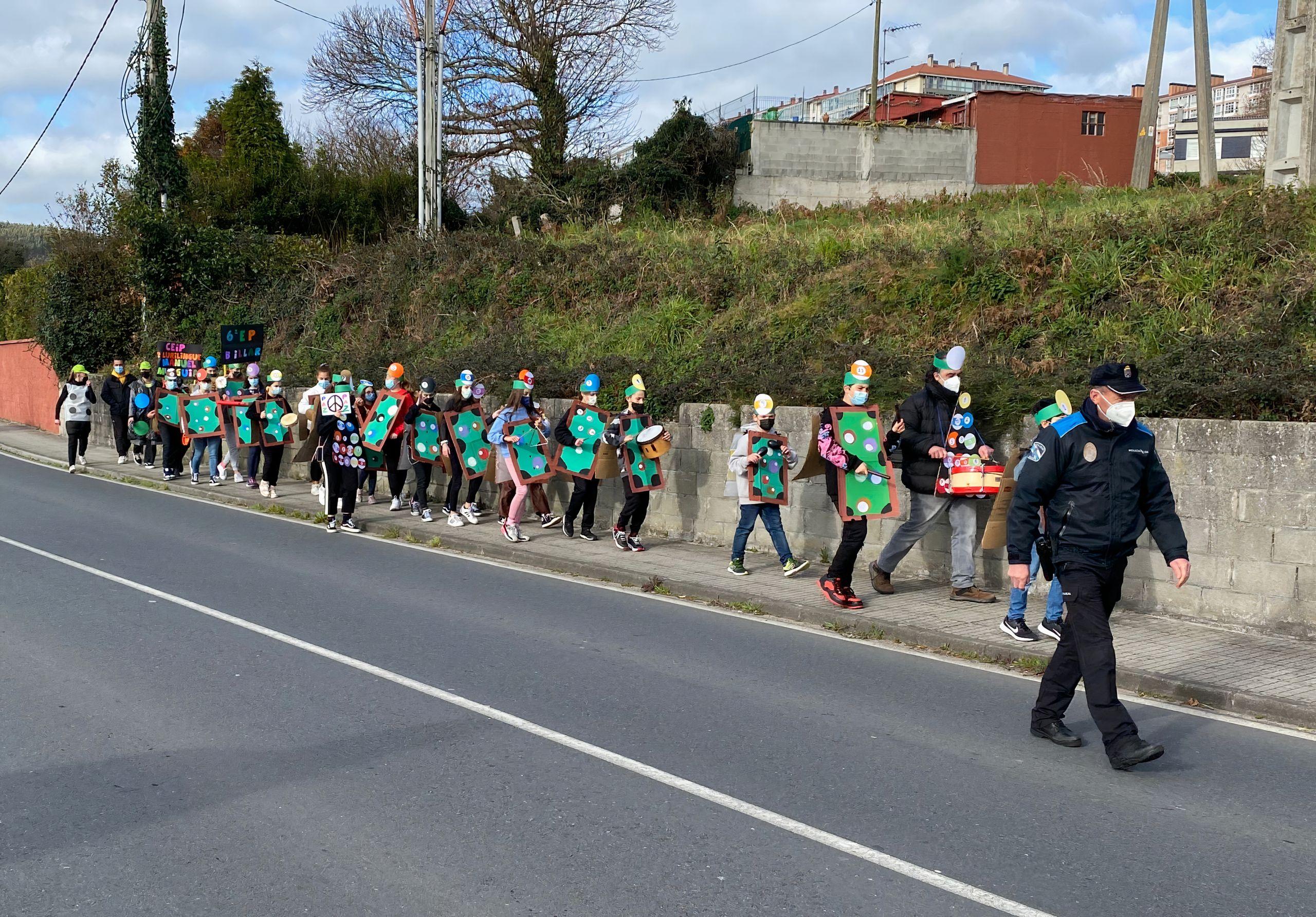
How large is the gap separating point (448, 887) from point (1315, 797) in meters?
4.00

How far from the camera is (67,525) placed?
1394cm

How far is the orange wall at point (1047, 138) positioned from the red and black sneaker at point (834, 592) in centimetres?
2731

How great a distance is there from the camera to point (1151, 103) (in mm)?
25109

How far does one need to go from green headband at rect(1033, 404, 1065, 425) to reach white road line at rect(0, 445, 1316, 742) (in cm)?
216

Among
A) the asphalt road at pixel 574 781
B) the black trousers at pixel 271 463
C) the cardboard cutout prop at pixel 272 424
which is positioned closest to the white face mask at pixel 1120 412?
the asphalt road at pixel 574 781

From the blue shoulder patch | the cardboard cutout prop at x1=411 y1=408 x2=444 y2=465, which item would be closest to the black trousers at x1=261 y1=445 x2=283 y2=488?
the cardboard cutout prop at x1=411 y1=408 x2=444 y2=465

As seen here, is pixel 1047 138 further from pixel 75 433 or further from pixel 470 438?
pixel 75 433

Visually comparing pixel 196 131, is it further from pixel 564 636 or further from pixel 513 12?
pixel 564 636

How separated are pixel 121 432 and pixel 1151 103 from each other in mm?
22543

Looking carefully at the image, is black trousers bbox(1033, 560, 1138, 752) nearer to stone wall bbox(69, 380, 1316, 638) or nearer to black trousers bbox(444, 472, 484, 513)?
stone wall bbox(69, 380, 1316, 638)

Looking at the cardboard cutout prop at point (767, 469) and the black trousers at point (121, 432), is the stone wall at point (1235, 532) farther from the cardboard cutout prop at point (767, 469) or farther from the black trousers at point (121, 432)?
the black trousers at point (121, 432)

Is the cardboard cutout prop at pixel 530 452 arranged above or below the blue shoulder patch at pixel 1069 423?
below

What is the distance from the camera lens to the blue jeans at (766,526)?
1072cm

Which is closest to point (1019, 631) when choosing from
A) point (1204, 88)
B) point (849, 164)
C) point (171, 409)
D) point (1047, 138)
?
point (171, 409)
